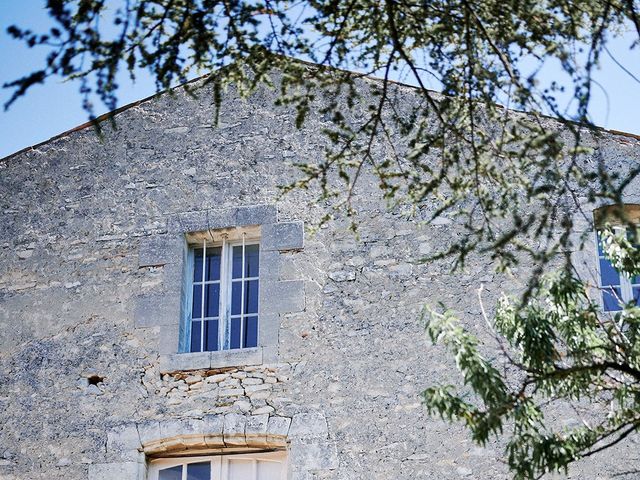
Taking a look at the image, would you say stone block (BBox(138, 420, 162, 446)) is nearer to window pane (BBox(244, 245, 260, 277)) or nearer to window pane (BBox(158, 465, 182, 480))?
window pane (BBox(158, 465, 182, 480))

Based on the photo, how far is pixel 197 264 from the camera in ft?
30.2

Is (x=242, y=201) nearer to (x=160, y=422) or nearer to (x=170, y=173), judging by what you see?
(x=170, y=173)

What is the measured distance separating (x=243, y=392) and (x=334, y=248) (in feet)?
4.12

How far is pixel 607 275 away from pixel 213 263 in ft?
9.66

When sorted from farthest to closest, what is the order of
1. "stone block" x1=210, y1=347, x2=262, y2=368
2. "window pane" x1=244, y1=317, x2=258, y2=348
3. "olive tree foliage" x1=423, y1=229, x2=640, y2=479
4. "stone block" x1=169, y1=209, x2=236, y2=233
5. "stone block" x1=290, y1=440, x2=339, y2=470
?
"stone block" x1=169, y1=209, x2=236, y2=233
"window pane" x1=244, y1=317, x2=258, y2=348
"stone block" x1=210, y1=347, x2=262, y2=368
"stone block" x1=290, y1=440, x2=339, y2=470
"olive tree foliage" x1=423, y1=229, x2=640, y2=479

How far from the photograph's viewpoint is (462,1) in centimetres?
498

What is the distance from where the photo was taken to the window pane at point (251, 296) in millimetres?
8875

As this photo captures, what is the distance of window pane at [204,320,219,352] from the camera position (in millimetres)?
8801

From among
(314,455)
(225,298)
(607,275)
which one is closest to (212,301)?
(225,298)

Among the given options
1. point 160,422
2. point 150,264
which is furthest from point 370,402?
point 150,264

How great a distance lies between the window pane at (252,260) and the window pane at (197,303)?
39cm

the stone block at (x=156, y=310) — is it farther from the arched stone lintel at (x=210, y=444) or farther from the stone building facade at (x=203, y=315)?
the arched stone lintel at (x=210, y=444)

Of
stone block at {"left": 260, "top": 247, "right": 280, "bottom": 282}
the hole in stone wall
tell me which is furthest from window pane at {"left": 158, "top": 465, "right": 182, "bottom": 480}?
stone block at {"left": 260, "top": 247, "right": 280, "bottom": 282}

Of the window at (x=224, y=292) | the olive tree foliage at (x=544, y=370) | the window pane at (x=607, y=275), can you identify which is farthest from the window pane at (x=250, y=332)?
the olive tree foliage at (x=544, y=370)
